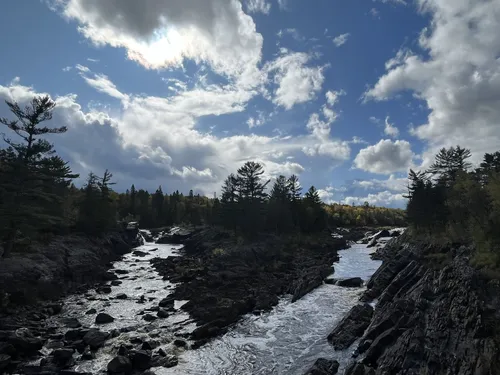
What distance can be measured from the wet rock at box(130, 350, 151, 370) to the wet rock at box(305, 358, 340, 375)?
9.92 m

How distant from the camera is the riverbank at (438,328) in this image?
1401 centimetres

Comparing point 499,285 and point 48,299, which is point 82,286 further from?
point 499,285

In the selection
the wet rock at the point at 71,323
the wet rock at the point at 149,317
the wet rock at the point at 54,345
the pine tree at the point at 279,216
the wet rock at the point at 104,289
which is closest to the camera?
the wet rock at the point at 54,345

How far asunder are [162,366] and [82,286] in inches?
959

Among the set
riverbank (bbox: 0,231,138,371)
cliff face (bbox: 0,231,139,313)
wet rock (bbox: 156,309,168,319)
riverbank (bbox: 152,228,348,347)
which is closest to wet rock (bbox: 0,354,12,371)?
riverbank (bbox: 0,231,138,371)

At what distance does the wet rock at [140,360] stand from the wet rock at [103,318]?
8.57 metres

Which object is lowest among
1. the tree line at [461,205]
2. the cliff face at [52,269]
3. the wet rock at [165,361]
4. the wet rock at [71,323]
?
the wet rock at [165,361]

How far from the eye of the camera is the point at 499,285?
1731 cm

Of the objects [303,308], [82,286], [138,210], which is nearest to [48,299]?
[82,286]

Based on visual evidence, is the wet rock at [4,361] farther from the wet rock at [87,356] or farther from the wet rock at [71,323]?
the wet rock at [71,323]

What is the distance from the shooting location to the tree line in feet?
67.6

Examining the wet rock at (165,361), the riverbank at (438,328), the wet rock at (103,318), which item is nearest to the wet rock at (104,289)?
the wet rock at (103,318)

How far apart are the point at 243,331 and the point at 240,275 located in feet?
54.9

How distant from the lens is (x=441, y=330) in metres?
16.3
